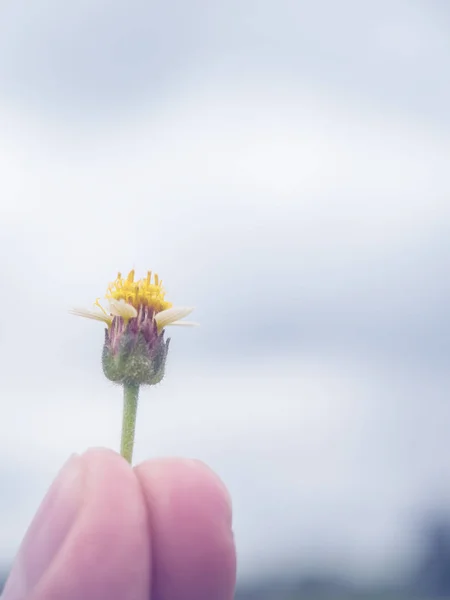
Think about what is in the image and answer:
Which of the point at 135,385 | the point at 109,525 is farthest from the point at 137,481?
the point at 135,385

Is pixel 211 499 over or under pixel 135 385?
under

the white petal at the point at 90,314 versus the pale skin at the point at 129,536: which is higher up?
the white petal at the point at 90,314

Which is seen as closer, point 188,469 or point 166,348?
point 188,469

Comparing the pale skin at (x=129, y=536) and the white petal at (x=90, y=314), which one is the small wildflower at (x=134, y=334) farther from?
the pale skin at (x=129, y=536)

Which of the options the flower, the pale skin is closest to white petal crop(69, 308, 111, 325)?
the flower

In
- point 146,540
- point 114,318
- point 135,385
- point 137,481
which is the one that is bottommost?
point 146,540

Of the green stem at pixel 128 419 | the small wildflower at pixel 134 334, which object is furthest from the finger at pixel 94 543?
the small wildflower at pixel 134 334

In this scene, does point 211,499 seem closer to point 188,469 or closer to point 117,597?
point 188,469

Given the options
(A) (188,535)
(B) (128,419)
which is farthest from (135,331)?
(A) (188,535)

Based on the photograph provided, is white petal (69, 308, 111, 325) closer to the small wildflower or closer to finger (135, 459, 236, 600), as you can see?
the small wildflower
